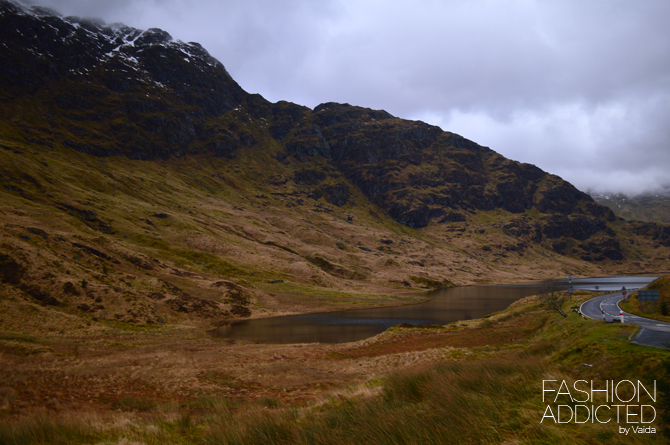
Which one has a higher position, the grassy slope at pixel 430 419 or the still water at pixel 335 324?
the grassy slope at pixel 430 419

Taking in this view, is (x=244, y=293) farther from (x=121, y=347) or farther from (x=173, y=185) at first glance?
(x=173, y=185)

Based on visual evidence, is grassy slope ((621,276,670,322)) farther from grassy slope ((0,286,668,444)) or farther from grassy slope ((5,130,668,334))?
grassy slope ((5,130,668,334))

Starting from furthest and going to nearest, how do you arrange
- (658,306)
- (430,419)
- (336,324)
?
(336,324) → (658,306) → (430,419)

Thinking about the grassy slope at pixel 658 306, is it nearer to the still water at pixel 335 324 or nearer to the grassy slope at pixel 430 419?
the grassy slope at pixel 430 419

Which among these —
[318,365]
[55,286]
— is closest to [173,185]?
[55,286]

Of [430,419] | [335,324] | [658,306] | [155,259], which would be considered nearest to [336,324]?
[335,324]

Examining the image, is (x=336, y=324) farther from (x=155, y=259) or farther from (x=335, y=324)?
(x=155, y=259)

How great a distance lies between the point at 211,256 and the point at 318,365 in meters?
80.4

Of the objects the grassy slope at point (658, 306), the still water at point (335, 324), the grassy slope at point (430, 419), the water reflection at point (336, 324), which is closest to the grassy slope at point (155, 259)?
the still water at point (335, 324)

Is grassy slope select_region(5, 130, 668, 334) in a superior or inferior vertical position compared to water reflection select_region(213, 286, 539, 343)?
superior

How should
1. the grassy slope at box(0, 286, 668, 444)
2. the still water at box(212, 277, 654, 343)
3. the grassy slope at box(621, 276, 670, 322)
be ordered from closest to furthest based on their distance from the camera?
the grassy slope at box(0, 286, 668, 444)
the grassy slope at box(621, 276, 670, 322)
the still water at box(212, 277, 654, 343)

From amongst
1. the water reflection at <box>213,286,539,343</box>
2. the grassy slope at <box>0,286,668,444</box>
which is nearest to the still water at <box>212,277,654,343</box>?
the water reflection at <box>213,286,539,343</box>

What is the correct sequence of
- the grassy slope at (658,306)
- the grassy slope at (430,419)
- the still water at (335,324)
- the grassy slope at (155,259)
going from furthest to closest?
the still water at (335,324) < the grassy slope at (155,259) < the grassy slope at (658,306) < the grassy slope at (430,419)

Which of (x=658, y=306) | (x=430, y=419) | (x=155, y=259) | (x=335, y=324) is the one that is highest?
(x=430, y=419)
